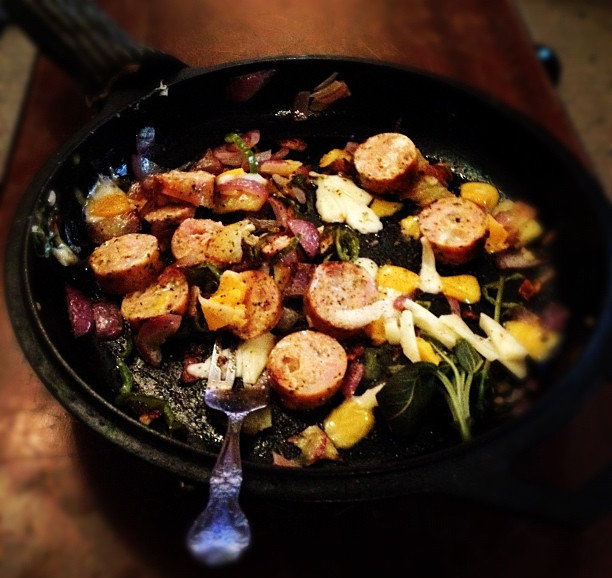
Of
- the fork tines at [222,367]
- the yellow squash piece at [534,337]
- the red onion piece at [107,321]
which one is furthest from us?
the red onion piece at [107,321]

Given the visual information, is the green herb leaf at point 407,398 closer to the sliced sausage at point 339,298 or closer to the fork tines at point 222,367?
the sliced sausage at point 339,298

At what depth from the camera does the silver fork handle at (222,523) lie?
39.5 inches

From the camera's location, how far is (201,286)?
1.50m

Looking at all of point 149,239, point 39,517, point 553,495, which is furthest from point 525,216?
point 39,517

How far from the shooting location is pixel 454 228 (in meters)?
1.58

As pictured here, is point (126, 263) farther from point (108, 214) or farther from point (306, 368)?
point (306, 368)

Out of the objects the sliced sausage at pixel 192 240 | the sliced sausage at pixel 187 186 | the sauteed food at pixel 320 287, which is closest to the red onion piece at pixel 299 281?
the sauteed food at pixel 320 287

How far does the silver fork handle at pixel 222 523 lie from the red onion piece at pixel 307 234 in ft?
2.26

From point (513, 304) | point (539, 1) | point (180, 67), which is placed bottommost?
point (539, 1)

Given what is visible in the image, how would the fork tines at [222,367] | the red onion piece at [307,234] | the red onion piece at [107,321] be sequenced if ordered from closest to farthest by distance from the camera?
the fork tines at [222,367] < the red onion piece at [107,321] < the red onion piece at [307,234]

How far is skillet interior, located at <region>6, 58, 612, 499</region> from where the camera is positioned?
3.19ft

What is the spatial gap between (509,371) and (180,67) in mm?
1259

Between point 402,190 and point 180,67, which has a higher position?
point 180,67

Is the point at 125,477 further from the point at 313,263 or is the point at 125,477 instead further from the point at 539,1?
the point at 539,1
